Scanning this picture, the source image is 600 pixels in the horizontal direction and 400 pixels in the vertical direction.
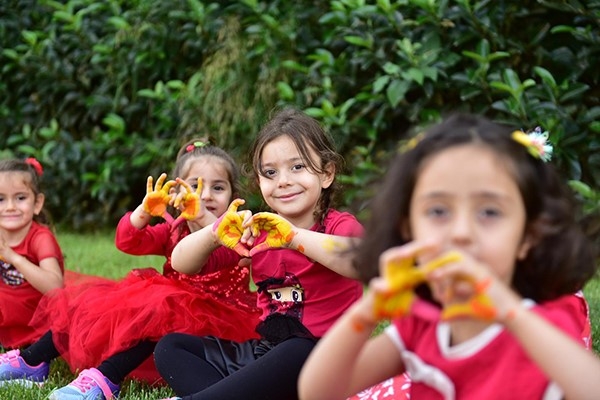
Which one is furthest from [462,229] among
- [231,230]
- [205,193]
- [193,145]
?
[193,145]

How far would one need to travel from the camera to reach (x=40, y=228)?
3744 mm

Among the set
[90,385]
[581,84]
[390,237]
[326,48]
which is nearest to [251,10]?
[326,48]

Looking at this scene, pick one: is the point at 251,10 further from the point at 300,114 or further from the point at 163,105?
the point at 300,114

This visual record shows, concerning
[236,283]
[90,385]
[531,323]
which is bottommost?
[90,385]

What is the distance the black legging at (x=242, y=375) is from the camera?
254cm

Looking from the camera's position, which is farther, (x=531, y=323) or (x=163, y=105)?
(x=163, y=105)

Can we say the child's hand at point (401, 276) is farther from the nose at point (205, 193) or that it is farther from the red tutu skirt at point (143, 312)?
the nose at point (205, 193)

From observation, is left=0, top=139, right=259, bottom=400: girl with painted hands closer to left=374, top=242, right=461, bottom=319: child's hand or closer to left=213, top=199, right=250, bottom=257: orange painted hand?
left=213, top=199, right=250, bottom=257: orange painted hand

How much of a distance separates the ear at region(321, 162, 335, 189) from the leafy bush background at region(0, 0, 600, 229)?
614mm

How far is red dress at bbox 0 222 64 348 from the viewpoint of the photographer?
11.5 ft

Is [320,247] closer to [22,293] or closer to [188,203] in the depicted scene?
[188,203]

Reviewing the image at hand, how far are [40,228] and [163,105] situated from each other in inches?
95.0

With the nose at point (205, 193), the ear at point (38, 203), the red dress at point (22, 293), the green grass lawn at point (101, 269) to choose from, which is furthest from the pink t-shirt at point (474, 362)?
the ear at point (38, 203)

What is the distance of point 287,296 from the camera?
9.22ft
